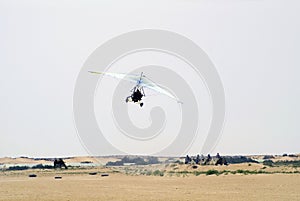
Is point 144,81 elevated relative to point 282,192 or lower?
elevated

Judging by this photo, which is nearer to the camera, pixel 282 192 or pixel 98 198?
pixel 98 198

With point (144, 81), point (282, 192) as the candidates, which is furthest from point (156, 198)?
point (144, 81)

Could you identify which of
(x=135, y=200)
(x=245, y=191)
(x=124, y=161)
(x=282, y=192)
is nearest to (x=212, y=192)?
(x=245, y=191)

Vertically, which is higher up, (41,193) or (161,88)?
(161,88)

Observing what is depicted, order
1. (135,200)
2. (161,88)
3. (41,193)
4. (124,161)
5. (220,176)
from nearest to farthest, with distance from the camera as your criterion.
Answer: (161,88) < (135,200) < (41,193) < (220,176) < (124,161)

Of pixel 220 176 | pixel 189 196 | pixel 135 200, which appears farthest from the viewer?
pixel 220 176

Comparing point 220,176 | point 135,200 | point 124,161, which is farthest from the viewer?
point 124,161

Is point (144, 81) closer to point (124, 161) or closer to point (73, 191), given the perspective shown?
point (73, 191)

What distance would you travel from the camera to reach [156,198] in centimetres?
4916

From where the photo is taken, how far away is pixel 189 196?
5116cm

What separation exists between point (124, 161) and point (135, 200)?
120 m

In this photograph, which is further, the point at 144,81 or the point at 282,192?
the point at 282,192

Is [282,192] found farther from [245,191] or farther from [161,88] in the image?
[161,88]

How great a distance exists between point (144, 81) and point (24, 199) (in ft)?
67.3
